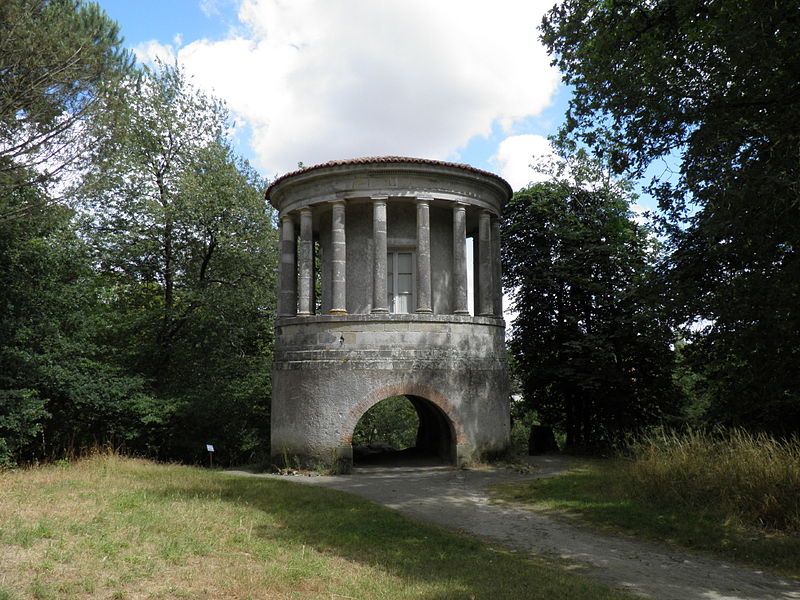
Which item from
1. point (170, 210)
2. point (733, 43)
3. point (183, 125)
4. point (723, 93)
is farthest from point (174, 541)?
point (183, 125)

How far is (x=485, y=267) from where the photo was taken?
15398 millimetres

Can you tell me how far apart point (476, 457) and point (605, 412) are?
6.44 metres

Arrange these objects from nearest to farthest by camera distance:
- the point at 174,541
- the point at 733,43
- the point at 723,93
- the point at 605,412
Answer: the point at 174,541
the point at 733,43
the point at 723,93
the point at 605,412

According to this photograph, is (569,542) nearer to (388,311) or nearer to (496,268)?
(388,311)

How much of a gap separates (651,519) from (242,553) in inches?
214

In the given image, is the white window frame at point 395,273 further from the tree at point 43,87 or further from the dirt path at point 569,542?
the tree at point 43,87

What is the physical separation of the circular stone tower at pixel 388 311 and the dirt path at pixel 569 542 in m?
1.58

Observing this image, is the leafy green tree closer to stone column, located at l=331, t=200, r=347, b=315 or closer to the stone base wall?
the stone base wall

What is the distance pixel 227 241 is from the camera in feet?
66.9

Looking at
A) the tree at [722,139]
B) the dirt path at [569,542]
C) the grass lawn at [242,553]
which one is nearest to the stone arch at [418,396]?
the dirt path at [569,542]

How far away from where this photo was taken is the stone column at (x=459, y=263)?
14344 mm

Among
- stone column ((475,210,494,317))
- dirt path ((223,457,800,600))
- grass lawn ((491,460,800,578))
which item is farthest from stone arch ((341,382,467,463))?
stone column ((475,210,494,317))

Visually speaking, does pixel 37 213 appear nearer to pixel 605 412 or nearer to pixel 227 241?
→ pixel 227 241

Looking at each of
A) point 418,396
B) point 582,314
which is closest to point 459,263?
point 418,396
